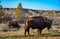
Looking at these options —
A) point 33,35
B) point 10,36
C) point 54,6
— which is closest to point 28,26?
point 33,35

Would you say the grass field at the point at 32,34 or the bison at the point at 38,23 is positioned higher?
the bison at the point at 38,23

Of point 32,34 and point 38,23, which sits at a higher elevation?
point 38,23

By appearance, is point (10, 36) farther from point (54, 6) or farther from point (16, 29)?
point (54, 6)

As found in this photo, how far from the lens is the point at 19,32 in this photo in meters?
3.68

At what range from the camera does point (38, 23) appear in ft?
12.5

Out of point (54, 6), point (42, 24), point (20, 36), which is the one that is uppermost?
point (54, 6)

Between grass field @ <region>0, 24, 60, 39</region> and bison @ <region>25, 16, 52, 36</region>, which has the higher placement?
bison @ <region>25, 16, 52, 36</region>

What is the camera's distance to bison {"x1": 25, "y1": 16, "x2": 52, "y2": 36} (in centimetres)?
374

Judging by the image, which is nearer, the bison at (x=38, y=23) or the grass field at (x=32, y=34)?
the grass field at (x=32, y=34)

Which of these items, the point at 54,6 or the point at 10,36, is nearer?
the point at 10,36

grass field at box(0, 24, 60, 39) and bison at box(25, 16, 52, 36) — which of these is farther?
bison at box(25, 16, 52, 36)

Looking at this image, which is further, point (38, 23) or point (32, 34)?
point (38, 23)

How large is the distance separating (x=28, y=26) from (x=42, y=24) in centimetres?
33

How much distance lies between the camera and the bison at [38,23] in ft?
12.3
